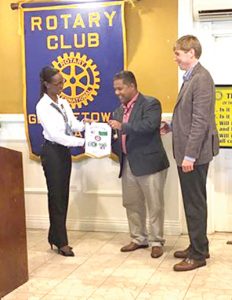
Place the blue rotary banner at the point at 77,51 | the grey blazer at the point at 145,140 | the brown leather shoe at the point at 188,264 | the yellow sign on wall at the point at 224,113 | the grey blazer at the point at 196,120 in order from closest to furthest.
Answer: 1. the grey blazer at the point at 196,120
2. the brown leather shoe at the point at 188,264
3. the grey blazer at the point at 145,140
4. the yellow sign on wall at the point at 224,113
5. the blue rotary banner at the point at 77,51

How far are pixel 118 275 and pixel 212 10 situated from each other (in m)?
2.12

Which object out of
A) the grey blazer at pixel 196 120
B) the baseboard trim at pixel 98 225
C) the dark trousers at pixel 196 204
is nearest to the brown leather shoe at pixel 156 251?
the dark trousers at pixel 196 204

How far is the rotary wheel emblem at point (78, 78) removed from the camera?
443 centimetres

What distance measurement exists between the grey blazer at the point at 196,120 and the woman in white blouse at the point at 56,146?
30.1 inches

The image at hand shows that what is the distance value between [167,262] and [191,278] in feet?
1.20

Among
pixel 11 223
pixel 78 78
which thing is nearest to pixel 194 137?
pixel 11 223

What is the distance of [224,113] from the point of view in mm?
4168

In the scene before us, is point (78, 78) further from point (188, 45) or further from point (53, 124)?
point (188, 45)

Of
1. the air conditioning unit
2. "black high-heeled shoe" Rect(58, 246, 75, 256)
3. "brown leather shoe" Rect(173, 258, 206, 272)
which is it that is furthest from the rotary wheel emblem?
"brown leather shoe" Rect(173, 258, 206, 272)

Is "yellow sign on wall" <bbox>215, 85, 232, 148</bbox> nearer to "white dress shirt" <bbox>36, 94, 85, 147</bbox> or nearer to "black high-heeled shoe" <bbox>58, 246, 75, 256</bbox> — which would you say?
"white dress shirt" <bbox>36, 94, 85, 147</bbox>

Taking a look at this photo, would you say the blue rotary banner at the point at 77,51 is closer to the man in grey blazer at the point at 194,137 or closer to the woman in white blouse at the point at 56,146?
A: the woman in white blouse at the point at 56,146

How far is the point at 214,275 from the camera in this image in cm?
343

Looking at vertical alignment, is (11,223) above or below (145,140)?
below

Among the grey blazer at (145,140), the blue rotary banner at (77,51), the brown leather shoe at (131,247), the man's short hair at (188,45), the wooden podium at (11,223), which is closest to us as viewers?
the wooden podium at (11,223)
